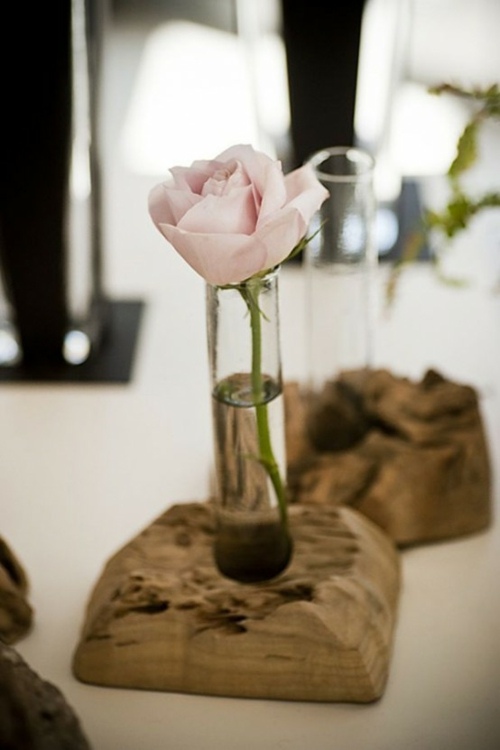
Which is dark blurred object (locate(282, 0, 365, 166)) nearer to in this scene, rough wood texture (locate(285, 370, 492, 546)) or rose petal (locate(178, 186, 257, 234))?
rough wood texture (locate(285, 370, 492, 546))

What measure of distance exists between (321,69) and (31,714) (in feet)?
2.52

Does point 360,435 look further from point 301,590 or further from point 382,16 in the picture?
point 382,16

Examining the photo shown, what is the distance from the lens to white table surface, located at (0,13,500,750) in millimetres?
868

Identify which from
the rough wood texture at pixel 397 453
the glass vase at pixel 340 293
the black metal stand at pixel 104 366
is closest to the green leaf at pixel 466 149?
the glass vase at pixel 340 293

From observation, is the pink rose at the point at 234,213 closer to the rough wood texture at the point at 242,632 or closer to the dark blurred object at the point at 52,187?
the rough wood texture at the point at 242,632

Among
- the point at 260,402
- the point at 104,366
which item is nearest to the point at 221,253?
the point at 260,402

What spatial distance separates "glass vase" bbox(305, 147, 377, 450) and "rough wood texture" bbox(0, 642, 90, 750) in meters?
0.38

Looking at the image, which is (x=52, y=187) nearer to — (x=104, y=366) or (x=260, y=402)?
(x=104, y=366)

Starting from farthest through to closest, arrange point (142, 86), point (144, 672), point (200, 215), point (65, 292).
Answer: point (142, 86)
point (65, 292)
point (144, 672)
point (200, 215)

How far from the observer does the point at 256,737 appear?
857 millimetres

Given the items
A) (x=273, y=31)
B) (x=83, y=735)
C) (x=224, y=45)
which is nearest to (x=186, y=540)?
(x=83, y=735)

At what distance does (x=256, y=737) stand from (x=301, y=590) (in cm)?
10

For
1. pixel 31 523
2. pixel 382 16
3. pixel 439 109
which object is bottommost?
pixel 31 523

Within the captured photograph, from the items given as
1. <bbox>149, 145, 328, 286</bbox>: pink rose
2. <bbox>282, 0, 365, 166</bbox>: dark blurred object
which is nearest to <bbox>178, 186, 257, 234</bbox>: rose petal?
<bbox>149, 145, 328, 286</bbox>: pink rose
